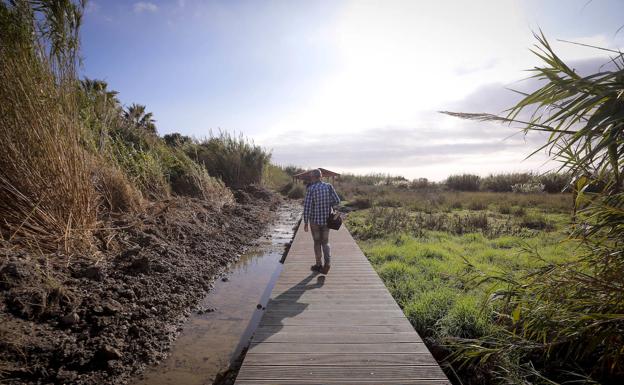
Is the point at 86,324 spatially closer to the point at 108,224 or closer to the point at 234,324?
the point at 234,324

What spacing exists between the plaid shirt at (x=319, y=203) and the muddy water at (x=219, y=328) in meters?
1.54

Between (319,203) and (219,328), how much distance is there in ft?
7.52

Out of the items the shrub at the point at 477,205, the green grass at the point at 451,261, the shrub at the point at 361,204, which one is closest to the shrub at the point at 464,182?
the shrub at the point at 477,205

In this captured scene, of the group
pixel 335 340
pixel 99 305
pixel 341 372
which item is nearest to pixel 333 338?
pixel 335 340

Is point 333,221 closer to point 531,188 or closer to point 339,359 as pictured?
point 339,359

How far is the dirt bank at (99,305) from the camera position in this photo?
105 inches

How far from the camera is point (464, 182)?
98.5 feet

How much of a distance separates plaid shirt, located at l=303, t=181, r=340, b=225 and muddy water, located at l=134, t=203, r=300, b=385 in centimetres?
154

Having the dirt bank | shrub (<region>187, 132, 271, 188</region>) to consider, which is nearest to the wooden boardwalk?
the dirt bank

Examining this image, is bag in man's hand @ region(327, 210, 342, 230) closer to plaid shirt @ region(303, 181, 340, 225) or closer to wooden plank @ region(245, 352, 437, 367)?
plaid shirt @ region(303, 181, 340, 225)

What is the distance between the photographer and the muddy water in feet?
10.1

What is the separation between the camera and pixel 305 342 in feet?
10.1

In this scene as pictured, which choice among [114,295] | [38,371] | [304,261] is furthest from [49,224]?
[304,261]

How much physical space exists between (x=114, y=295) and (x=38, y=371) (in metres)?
1.19
